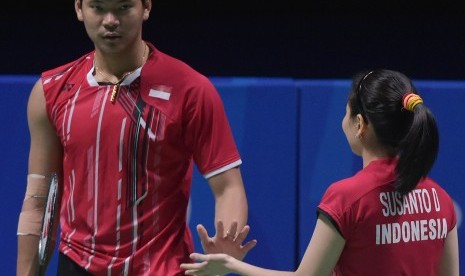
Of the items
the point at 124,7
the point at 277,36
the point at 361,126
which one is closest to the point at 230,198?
the point at 361,126

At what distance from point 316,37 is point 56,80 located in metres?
2.69

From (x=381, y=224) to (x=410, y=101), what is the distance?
314 mm

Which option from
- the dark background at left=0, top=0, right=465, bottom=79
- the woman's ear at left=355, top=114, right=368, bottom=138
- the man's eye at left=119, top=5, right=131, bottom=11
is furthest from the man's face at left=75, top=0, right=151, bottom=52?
the dark background at left=0, top=0, right=465, bottom=79

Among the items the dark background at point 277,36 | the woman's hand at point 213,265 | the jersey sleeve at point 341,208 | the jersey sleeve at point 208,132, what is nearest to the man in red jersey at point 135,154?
the jersey sleeve at point 208,132

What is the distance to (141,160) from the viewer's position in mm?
3205

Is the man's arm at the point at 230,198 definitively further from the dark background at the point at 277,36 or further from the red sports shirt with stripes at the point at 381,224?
the dark background at the point at 277,36

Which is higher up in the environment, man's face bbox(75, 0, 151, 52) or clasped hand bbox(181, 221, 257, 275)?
man's face bbox(75, 0, 151, 52)

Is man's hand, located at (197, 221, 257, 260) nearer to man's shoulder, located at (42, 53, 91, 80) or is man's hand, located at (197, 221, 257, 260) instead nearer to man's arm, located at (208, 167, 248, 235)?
man's arm, located at (208, 167, 248, 235)

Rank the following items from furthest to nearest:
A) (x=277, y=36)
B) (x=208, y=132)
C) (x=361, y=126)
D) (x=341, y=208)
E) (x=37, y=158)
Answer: (x=277, y=36)
(x=37, y=158)
(x=208, y=132)
(x=361, y=126)
(x=341, y=208)

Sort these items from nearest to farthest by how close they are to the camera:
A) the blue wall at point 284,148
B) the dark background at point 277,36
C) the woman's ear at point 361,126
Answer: the woman's ear at point 361,126
the blue wall at point 284,148
the dark background at point 277,36

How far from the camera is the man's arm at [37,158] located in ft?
11.0

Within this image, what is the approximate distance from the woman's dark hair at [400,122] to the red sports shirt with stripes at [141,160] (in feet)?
1.55

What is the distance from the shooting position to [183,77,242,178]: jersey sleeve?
319 centimetres

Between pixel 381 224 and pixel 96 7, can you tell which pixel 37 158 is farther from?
pixel 381 224
